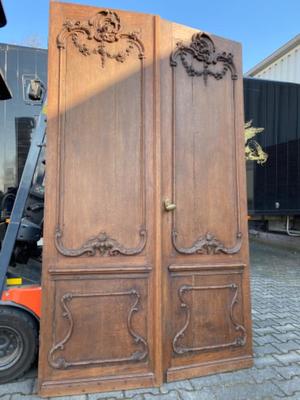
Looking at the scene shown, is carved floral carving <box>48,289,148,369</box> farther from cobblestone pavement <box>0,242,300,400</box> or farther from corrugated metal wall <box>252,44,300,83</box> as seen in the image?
corrugated metal wall <box>252,44,300,83</box>

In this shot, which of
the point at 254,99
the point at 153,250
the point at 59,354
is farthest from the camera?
the point at 254,99

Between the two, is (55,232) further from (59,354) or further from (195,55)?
(195,55)

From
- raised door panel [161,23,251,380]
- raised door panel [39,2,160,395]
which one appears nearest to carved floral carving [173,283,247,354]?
raised door panel [161,23,251,380]

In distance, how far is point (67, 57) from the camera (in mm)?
2391

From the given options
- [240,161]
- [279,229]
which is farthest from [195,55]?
[279,229]

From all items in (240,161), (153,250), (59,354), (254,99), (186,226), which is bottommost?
(59,354)

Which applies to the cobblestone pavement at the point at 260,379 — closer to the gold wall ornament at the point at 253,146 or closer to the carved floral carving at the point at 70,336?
the carved floral carving at the point at 70,336

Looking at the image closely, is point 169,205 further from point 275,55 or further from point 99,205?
point 275,55

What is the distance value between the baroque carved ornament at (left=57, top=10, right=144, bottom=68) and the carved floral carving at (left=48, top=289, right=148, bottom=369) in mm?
1687

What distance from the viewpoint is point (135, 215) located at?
2441mm

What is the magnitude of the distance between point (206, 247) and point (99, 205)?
2.94 ft

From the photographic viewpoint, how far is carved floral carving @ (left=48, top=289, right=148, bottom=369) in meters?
2.28

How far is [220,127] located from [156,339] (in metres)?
1.72

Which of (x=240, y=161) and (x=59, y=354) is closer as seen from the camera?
(x=59, y=354)
